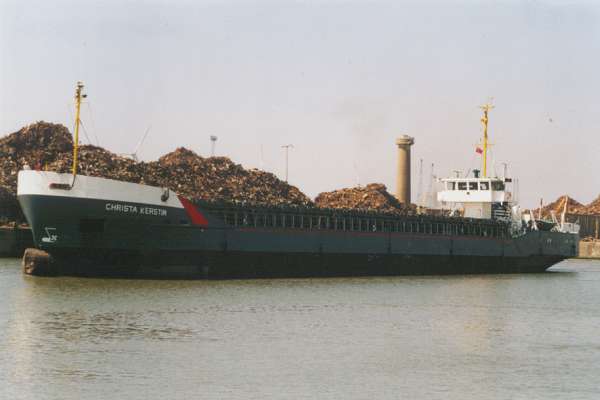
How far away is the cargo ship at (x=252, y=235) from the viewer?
35000 millimetres

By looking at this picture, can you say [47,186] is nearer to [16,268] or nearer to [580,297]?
[16,268]

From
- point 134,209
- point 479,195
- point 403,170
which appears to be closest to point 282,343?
point 134,209

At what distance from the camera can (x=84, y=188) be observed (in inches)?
1377

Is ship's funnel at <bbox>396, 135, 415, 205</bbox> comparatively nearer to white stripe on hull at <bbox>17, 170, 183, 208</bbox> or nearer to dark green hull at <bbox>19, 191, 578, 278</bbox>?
Result: dark green hull at <bbox>19, 191, 578, 278</bbox>

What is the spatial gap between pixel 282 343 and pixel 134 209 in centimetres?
1565

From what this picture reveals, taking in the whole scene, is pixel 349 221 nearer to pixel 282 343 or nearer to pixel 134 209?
pixel 134 209

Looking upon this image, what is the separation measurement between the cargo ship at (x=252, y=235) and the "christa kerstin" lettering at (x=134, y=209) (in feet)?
0.13

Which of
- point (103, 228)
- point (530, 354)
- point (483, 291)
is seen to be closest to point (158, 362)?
point (530, 354)

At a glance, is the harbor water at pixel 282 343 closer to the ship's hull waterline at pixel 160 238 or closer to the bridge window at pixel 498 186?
the ship's hull waterline at pixel 160 238

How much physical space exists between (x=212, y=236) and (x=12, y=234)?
90.0 ft

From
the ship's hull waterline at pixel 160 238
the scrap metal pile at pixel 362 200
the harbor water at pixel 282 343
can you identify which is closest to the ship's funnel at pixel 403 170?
the scrap metal pile at pixel 362 200

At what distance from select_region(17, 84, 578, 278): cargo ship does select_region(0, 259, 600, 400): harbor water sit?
1.52 metres

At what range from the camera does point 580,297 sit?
3869cm

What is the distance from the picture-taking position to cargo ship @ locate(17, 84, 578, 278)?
35000 millimetres
